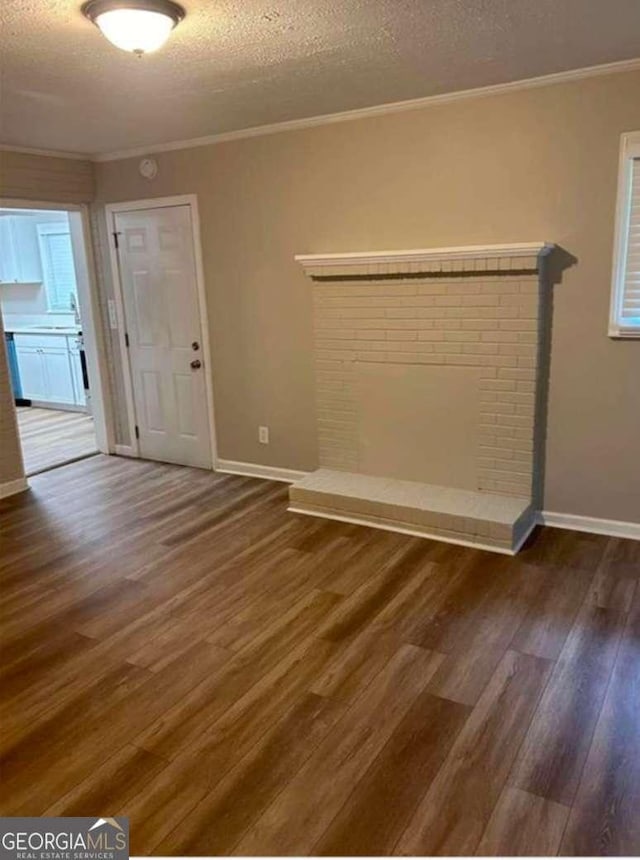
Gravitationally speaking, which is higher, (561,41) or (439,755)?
(561,41)

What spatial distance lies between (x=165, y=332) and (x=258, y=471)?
133 centimetres

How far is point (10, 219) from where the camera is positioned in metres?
7.57

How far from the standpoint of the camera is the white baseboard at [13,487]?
455 centimetres

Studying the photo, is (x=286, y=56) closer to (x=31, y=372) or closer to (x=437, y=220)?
(x=437, y=220)

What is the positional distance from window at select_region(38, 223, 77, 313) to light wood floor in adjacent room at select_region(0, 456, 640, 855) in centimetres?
469

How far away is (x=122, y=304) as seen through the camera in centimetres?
517

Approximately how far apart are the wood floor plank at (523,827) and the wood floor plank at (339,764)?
41 cm

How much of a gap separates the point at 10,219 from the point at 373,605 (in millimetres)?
6947

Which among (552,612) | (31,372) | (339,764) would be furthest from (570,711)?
(31,372)

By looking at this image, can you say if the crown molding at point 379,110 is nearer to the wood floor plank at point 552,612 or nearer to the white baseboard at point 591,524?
the white baseboard at point 591,524

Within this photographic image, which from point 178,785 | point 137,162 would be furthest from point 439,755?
point 137,162

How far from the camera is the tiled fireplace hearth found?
3.50 m

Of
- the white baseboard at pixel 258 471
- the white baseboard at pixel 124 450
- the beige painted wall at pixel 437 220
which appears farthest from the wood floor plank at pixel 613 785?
the white baseboard at pixel 124 450

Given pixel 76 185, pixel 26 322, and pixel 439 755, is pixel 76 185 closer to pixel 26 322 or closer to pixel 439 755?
pixel 26 322
